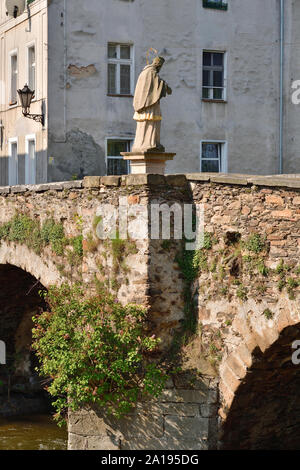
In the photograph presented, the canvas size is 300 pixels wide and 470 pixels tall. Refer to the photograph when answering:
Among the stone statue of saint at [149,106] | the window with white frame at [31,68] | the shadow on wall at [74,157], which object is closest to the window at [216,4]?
the window with white frame at [31,68]

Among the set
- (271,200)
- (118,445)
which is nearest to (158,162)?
(271,200)

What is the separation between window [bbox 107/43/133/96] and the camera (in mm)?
18953

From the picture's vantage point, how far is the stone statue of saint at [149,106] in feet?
39.2

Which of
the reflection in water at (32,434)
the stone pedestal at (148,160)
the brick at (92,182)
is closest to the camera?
the brick at (92,182)

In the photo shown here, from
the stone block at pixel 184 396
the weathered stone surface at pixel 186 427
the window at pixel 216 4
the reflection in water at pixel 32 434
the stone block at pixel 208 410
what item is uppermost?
the window at pixel 216 4

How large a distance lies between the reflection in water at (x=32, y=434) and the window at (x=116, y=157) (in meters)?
5.40

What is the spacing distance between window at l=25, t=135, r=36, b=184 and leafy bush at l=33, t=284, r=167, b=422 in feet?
28.1

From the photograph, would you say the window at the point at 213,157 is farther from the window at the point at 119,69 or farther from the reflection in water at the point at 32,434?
the reflection in water at the point at 32,434

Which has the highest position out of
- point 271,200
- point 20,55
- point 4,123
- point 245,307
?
point 20,55

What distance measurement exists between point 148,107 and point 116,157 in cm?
721

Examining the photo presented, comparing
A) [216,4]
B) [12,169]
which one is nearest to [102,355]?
[12,169]
